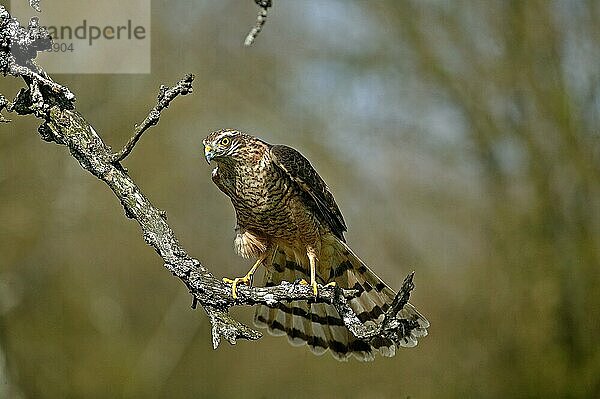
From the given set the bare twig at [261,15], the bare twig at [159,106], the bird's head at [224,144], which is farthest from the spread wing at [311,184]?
the bare twig at [261,15]

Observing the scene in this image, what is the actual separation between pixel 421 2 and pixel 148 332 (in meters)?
4.82

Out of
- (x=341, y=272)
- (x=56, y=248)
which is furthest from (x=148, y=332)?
(x=341, y=272)

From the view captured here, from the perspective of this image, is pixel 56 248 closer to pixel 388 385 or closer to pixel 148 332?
pixel 148 332

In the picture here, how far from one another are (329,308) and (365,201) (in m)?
4.68

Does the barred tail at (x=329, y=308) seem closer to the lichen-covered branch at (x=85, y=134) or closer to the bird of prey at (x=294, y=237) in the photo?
the bird of prey at (x=294, y=237)

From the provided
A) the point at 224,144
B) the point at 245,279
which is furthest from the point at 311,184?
the point at 245,279

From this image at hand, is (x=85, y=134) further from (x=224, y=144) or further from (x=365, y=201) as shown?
(x=365, y=201)

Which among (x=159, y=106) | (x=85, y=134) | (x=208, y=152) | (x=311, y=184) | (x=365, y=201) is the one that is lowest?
(x=85, y=134)

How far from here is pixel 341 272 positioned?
286 cm

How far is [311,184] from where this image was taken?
2.71 meters

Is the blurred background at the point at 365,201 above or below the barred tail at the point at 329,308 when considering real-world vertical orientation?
above

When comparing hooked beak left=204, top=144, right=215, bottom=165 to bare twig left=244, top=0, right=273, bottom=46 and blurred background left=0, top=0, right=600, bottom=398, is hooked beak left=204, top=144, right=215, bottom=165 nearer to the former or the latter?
bare twig left=244, top=0, right=273, bottom=46

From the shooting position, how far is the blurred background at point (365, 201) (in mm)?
6016

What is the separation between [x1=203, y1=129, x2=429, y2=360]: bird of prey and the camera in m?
2.65
